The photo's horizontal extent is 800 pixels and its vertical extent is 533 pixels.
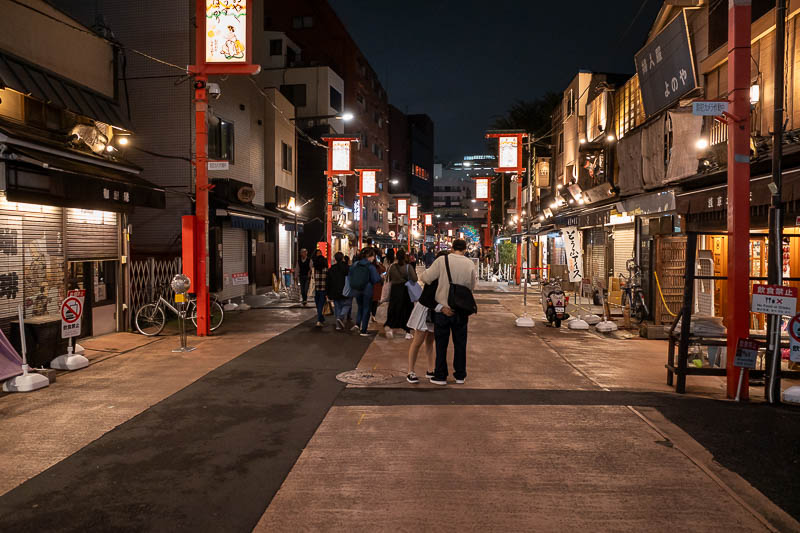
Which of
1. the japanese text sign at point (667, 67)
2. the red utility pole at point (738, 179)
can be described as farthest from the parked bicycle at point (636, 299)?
the red utility pole at point (738, 179)

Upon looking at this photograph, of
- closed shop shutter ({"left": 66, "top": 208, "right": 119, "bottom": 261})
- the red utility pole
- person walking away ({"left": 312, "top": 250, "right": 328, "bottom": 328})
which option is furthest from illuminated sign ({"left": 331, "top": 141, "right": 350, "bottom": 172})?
the red utility pole

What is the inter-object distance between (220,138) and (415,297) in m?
12.9

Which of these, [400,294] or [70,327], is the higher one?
[400,294]

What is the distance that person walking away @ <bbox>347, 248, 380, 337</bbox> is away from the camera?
12.5m

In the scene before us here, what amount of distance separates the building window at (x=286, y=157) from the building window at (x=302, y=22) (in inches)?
968

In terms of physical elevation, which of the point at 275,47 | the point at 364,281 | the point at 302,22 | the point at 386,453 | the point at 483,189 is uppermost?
the point at 302,22

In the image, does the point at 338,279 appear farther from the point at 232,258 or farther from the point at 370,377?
the point at 232,258

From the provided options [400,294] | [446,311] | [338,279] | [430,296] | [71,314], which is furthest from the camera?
[338,279]

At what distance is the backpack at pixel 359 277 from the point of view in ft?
41.0

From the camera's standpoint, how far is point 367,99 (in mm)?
56250

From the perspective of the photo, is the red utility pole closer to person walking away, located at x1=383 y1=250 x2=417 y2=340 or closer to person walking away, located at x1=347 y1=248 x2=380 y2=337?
person walking away, located at x1=383 y1=250 x2=417 y2=340

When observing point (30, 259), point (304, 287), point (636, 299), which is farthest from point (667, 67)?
point (30, 259)

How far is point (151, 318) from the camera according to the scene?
41.0ft

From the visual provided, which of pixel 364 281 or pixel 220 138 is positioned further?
pixel 220 138
